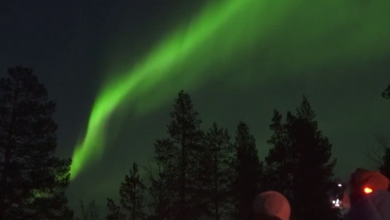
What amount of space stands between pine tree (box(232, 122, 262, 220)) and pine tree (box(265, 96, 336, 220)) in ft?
17.7

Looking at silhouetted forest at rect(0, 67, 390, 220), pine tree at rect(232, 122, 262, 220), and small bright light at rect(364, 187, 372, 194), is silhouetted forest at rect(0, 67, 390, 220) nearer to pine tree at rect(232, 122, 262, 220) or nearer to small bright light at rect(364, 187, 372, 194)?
pine tree at rect(232, 122, 262, 220)

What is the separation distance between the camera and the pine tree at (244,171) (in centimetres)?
4503

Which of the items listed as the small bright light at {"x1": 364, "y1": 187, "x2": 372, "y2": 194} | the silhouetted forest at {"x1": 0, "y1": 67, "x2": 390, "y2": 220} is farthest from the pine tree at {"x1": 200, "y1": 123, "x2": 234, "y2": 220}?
the small bright light at {"x1": 364, "y1": 187, "x2": 372, "y2": 194}

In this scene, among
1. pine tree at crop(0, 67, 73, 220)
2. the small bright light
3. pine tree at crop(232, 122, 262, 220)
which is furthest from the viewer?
pine tree at crop(232, 122, 262, 220)

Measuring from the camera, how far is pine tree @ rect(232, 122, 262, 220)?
45.0 m

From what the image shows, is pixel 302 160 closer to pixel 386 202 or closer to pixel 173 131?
pixel 173 131

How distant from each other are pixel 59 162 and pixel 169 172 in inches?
469

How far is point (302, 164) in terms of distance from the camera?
37.4 meters

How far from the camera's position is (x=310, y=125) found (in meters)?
38.3

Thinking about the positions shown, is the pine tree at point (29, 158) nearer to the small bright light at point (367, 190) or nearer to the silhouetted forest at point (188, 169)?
the silhouetted forest at point (188, 169)

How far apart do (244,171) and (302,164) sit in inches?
358

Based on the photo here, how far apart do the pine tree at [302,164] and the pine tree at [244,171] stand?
17.7ft

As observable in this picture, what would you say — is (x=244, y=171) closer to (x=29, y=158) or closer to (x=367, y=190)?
(x=29, y=158)

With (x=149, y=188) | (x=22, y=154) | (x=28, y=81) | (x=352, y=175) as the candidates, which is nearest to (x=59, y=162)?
(x=22, y=154)
